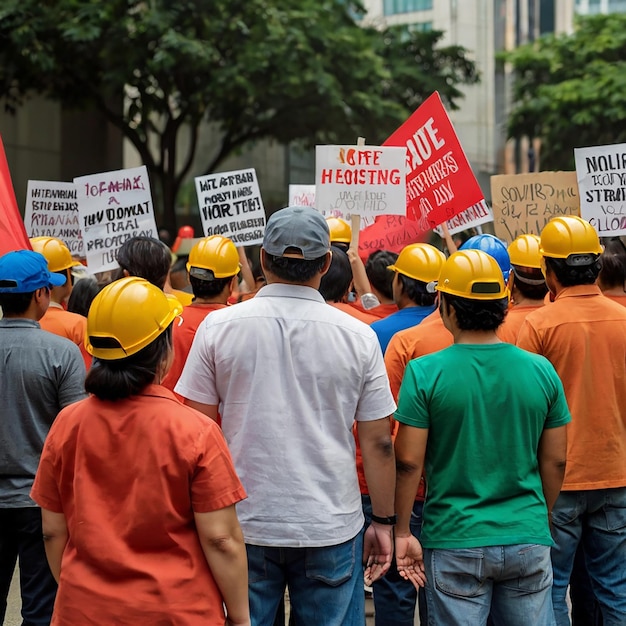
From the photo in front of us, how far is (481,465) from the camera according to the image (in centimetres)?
324

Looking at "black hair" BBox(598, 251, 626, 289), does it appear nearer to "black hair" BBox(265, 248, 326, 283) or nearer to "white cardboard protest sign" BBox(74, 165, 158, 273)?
"black hair" BBox(265, 248, 326, 283)

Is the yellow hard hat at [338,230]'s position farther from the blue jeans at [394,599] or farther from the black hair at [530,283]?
the blue jeans at [394,599]

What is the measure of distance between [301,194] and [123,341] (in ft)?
19.9

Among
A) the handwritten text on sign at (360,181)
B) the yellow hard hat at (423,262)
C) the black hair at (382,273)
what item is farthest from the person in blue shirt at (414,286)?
the handwritten text on sign at (360,181)

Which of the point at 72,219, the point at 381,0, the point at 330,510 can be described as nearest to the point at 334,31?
the point at 72,219

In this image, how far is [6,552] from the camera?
A: 13.3ft

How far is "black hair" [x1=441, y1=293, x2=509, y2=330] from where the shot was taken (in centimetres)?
332

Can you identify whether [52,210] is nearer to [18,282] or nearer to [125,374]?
[18,282]

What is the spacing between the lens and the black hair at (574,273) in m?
4.10

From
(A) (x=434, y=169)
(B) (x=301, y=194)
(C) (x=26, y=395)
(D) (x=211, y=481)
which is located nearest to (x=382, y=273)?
(A) (x=434, y=169)

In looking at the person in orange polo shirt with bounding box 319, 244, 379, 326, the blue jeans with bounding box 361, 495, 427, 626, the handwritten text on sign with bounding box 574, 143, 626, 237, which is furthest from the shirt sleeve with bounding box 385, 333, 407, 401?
the handwritten text on sign with bounding box 574, 143, 626, 237

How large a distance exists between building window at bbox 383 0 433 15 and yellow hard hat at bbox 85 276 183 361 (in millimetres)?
38140

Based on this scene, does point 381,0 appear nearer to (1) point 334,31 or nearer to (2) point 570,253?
(1) point 334,31

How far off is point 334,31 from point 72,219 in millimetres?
12366
